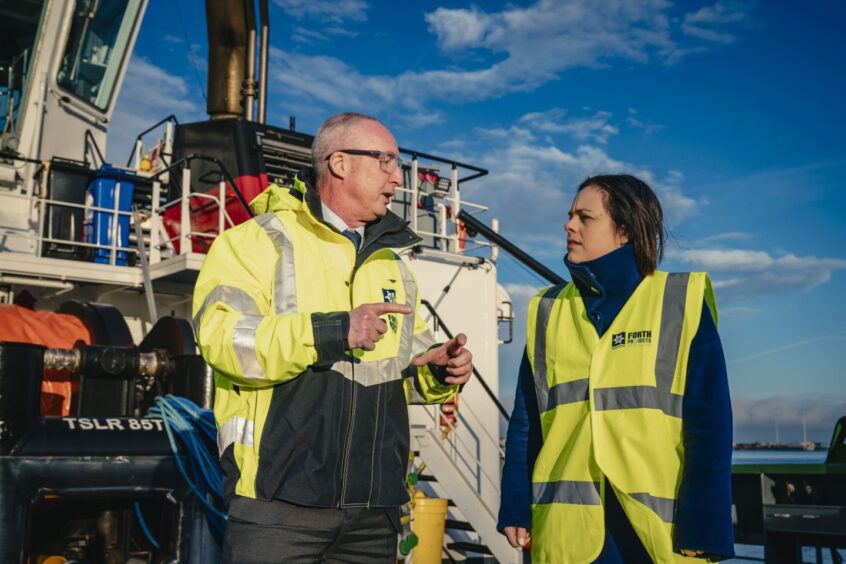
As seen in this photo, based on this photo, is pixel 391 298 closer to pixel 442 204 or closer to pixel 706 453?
pixel 706 453

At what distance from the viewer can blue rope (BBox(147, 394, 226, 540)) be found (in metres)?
4.37

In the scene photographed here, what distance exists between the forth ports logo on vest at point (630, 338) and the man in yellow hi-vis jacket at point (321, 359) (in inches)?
18.0

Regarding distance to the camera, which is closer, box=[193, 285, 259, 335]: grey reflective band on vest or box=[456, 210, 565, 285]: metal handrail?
box=[193, 285, 259, 335]: grey reflective band on vest

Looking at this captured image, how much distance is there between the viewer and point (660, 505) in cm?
219

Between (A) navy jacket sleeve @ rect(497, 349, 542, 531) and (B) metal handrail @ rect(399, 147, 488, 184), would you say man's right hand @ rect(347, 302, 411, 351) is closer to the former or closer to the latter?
(A) navy jacket sleeve @ rect(497, 349, 542, 531)

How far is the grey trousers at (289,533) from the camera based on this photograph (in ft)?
7.26

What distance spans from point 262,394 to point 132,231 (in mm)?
7965

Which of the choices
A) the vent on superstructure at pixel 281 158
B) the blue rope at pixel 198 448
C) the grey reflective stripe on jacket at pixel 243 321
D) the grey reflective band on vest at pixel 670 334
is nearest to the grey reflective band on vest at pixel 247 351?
the grey reflective stripe on jacket at pixel 243 321

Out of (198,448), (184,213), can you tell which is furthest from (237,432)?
(184,213)

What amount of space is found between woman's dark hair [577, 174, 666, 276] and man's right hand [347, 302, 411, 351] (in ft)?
2.61

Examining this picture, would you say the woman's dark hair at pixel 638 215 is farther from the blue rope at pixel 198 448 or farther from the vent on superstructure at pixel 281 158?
the vent on superstructure at pixel 281 158

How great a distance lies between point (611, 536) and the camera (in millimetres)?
2242

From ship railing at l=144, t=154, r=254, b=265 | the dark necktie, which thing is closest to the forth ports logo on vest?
the dark necktie

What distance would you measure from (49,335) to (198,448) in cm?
264
